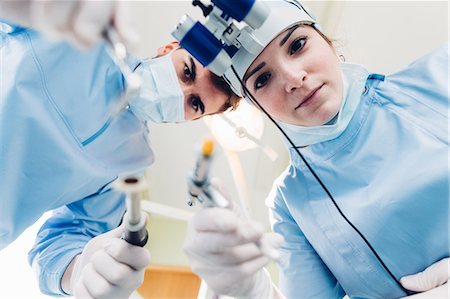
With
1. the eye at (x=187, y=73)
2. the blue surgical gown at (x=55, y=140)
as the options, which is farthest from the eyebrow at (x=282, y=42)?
the blue surgical gown at (x=55, y=140)

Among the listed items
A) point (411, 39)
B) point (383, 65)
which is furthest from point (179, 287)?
point (411, 39)

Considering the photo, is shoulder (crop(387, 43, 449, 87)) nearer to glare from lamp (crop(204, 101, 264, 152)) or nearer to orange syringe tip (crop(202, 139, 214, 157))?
glare from lamp (crop(204, 101, 264, 152))

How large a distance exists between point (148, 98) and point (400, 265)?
82cm

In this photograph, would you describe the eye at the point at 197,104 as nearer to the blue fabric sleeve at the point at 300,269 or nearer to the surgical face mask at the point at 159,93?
the surgical face mask at the point at 159,93

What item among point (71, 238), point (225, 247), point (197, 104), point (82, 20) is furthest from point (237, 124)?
point (82, 20)

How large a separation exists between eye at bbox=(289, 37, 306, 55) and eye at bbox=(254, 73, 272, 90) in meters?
0.08

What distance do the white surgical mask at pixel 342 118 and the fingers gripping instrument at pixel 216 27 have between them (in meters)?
0.34

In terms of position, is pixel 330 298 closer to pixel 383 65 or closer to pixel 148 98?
pixel 148 98

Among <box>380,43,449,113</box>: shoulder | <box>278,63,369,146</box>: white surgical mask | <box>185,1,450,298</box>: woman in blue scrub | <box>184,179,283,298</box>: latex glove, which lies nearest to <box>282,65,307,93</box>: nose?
<box>185,1,450,298</box>: woman in blue scrub

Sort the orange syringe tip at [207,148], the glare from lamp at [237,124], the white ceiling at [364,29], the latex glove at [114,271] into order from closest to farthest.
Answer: the orange syringe tip at [207,148] < the latex glove at [114,271] < the glare from lamp at [237,124] < the white ceiling at [364,29]

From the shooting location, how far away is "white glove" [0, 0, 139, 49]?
0.46m

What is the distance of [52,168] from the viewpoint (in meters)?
1.00

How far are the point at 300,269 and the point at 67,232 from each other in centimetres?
72

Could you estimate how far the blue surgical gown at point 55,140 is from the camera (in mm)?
926
